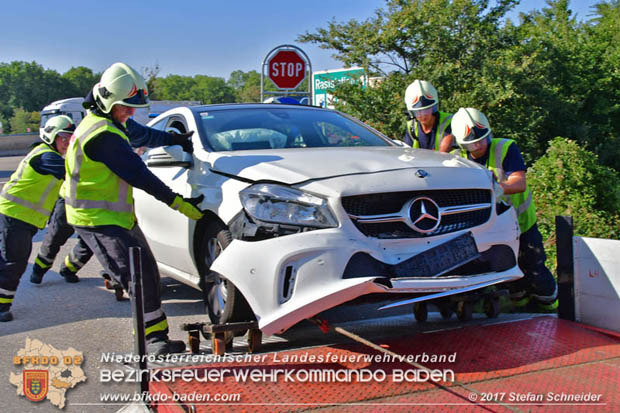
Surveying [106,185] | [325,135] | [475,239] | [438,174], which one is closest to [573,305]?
[475,239]

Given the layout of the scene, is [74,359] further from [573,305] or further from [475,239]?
[573,305]

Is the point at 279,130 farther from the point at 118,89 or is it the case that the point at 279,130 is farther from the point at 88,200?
the point at 88,200

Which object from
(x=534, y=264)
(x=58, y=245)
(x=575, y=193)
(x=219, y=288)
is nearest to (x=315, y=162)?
(x=219, y=288)

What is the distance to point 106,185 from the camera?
4.14m

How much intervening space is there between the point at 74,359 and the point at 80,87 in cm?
9847

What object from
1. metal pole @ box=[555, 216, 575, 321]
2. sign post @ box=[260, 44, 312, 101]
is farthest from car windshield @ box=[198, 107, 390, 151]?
sign post @ box=[260, 44, 312, 101]

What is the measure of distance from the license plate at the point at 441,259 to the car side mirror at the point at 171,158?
1.81 m

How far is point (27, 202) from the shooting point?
5578 millimetres

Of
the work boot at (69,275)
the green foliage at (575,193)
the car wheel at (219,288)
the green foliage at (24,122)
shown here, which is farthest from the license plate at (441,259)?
the green foliage at (24,122)

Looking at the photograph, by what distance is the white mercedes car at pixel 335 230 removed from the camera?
3232 mm

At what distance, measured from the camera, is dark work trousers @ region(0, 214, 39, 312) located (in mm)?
5395

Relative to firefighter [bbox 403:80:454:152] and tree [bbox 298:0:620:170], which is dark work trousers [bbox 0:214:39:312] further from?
tree [bbox 298:0:620:170]

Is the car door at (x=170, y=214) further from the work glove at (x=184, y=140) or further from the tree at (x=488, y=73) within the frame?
the tree at (x=488, y=73)

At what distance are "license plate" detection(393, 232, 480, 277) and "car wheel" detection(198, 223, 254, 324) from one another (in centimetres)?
101
